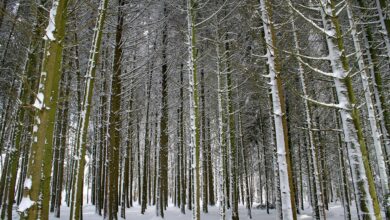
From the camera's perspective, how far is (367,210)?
3768 millimetres

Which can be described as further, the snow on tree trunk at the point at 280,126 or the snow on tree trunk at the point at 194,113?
the snow on tree trunk at the point at 194,113

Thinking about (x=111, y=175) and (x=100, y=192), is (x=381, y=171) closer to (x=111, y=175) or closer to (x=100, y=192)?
(x=111, y=175)

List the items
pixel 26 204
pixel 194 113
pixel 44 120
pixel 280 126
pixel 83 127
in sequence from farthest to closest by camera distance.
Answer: pixel 194 113
pixel 83 127
pixel 280 126
pixel 44 120
pixel 26 204

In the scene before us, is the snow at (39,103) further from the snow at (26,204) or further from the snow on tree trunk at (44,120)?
the snow at (26,204)

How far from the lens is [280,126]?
573 cm

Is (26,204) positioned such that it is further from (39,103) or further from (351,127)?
(351,127)

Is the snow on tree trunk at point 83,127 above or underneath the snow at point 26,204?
above

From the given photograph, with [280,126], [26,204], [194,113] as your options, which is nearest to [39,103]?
[26,204]

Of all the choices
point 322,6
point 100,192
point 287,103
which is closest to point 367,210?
point 322,6

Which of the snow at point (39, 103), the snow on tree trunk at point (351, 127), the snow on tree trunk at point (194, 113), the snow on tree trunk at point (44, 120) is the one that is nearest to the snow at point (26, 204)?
the snow on tree trunk at point (44, 120)

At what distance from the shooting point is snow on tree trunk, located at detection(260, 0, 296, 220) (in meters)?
5.31

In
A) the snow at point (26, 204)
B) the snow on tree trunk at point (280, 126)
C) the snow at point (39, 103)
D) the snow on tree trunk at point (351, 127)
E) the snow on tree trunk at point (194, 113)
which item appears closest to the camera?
the snow at point (26, 204)

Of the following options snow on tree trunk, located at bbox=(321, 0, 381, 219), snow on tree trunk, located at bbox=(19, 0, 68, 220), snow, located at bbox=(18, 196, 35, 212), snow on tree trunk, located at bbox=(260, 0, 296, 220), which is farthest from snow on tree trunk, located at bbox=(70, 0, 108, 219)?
snow on tree trunk, located at bbox=(321, 0, 381, 219)

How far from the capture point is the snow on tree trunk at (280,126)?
5.31m
